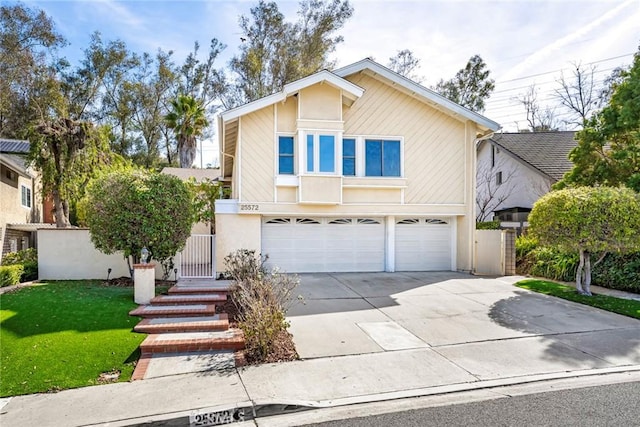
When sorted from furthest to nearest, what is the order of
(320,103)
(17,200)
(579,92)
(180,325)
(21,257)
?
1. (579,92)
2. (17,200)
3. (21,257)
4. (320,103)
5. (180,325)

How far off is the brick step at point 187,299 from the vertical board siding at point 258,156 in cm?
439

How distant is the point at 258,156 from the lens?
13.4 m

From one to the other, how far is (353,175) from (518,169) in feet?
→ 41.0

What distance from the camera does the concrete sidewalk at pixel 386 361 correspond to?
187 inches

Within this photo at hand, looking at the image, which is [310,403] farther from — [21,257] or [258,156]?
[21,257]

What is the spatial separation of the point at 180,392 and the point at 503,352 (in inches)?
205

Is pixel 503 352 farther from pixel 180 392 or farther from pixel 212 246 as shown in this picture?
pixel 212 246

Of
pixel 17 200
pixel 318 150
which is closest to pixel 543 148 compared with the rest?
pixel 318 150

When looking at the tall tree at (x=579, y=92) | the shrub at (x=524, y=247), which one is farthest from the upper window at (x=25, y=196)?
the tall tree at (x=579, y=92)

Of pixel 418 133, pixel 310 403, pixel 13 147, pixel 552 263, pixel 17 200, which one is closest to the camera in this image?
pixel 310 403

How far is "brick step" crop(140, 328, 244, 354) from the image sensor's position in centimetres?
637

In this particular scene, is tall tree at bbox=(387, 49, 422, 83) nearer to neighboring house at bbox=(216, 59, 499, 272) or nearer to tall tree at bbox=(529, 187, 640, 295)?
neighboring house at bbox=(216, 59, 499, 272)

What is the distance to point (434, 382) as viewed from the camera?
545 centimetres

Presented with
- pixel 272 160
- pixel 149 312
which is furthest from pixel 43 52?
pixel 149 312
